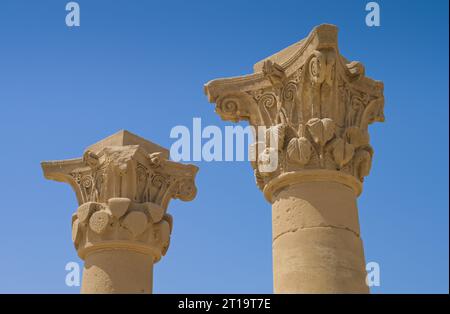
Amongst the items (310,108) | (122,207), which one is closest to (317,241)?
(310,108)

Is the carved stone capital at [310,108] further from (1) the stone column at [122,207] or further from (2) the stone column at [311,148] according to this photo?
(1) the stone column at [122,207]

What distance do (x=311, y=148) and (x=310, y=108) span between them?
1.00 metres

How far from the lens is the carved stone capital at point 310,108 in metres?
14.8

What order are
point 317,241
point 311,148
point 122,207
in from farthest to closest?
point 122,207, point 311,148, point 317,241

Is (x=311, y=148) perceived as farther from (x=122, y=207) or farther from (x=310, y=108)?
(x=122, y=207)

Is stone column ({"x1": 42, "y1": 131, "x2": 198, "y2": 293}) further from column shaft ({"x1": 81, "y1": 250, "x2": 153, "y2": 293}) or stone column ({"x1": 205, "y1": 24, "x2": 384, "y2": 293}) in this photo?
stone column ({"x1": 205, "y1": 24, "x2": 384, "y2": 293})

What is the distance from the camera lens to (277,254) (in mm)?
14289

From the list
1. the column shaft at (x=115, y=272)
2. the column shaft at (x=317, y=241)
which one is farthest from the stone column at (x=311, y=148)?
the column shaft at (x=115, y=272)

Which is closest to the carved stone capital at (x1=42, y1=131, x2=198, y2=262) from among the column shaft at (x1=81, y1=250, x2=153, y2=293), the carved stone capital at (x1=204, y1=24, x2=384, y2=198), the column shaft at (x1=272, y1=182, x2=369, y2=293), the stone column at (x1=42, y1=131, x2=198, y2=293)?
the stone column at (x1=42, y1=131, x2=198, y2=293)

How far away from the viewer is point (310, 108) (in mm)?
15219

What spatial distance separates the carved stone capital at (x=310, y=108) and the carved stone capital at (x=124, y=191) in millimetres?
4892

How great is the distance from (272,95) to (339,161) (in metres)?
2.35

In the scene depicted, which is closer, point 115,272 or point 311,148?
point 311,148
